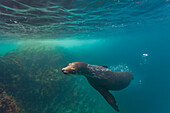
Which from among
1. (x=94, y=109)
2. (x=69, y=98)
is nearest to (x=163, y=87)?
(x=94, y=109)

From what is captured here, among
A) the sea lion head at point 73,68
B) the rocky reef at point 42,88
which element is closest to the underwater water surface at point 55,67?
the rocky reef at point 42,88

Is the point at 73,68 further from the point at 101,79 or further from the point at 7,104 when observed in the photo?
the point at 7,104

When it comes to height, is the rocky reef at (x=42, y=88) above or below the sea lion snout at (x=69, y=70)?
below

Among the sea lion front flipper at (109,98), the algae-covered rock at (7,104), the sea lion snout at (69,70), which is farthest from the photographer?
the algae-covered rock at (7,104)

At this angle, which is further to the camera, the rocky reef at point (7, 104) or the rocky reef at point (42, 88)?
the rocky reef at point (42, 88)

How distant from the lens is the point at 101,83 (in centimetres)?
463

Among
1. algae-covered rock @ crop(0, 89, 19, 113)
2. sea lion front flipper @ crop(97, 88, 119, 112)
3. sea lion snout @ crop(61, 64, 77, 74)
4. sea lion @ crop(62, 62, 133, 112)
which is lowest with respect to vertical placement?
algae-covered rock @ crop(0, 89, 19, 113)

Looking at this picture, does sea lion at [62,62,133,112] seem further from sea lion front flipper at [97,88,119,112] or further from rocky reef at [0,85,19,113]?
rocky reef at [0,85,19,113]

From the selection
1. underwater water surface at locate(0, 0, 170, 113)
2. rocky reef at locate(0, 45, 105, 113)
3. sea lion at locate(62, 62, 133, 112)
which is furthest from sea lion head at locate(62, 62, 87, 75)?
rocky reef at locate(0, 45, 105, 113)

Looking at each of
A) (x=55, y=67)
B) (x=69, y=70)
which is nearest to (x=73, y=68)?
(x=69, y=70)

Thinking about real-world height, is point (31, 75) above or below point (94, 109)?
above

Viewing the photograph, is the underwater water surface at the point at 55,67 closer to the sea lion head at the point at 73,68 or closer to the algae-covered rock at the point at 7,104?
the algae-covered rock at the point at 7,104

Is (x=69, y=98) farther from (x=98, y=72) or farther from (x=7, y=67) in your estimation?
(x=98, y=72)

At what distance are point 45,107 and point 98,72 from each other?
8233 mm
